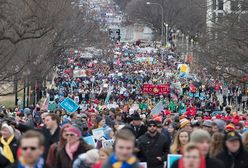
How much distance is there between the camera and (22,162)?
29.7 ft

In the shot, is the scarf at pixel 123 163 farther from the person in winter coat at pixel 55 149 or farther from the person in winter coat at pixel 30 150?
the person in winter coat at pixel 55 149

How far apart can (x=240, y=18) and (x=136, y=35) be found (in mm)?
129294

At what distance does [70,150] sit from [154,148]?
356 centimetres

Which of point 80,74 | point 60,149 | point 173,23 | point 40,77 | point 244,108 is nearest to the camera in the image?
point 60,149

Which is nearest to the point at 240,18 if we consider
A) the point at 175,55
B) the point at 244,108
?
the point at 244,108

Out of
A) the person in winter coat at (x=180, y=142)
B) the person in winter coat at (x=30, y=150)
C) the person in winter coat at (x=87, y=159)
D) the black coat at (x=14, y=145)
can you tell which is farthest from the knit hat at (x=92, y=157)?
the person in winter coat at (x=180, y=142)

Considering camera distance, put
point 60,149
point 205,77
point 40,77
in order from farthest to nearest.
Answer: point 205,77, point 40,77, point 60,149

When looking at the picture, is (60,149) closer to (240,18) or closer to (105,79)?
(240,18)

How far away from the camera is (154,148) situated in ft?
49.4

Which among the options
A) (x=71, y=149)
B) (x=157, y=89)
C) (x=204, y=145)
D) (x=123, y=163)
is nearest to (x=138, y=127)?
(x=71, y=149)

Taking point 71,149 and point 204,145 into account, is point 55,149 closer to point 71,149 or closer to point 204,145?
point 71,149

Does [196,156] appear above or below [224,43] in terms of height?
below

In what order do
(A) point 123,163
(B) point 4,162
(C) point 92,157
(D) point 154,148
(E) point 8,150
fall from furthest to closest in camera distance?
(D) point 154,148 → (E) point 8,150 → (B) point 4,162 → (C) point 92,157 → (A) point 123,163

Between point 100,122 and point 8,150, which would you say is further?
point 100,122
